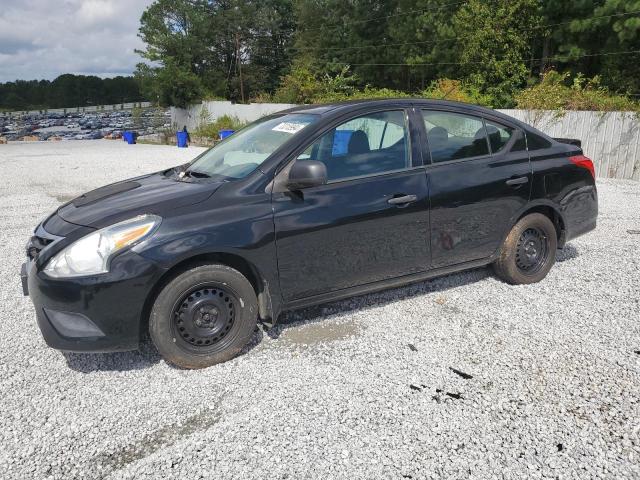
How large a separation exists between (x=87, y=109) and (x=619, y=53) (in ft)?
462

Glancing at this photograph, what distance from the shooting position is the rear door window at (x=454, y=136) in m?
3.92

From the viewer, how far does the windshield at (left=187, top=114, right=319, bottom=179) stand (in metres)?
3.54

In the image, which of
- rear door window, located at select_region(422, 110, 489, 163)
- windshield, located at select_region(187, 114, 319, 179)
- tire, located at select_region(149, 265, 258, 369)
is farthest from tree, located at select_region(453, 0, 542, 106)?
tire, located at select_region(149, 265, 258, 369)

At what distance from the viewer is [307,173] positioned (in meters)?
3.16

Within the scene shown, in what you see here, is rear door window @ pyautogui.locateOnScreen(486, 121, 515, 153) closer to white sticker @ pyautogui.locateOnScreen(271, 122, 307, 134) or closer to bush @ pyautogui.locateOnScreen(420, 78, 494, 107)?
white sticker @ pyautogui.locateOnScreen(271, 122, 307, 134)

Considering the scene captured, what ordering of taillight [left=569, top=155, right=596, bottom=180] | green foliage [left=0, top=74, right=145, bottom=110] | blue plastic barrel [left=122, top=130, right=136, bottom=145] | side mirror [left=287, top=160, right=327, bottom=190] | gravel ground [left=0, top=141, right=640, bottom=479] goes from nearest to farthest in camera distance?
1. gravel ground [left=0, top=141, right=640, bottom=479]
2. side mirror [left=287, top=160, right=327, bottom=190]
3. taillight [left=569, top=155, right=596, bottom=180]
4. blue plastic barrel [left=122, top=130, right=136, bottom=145]
5. green foliage [left=0, top=74, right=145, bottom=110]

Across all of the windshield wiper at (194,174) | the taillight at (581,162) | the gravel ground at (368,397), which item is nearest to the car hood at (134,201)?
the windshield wiper at (194,174)

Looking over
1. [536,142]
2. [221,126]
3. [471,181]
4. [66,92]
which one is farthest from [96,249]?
[66,92]

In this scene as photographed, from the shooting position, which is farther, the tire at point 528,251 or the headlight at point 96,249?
the tire at point 528,251

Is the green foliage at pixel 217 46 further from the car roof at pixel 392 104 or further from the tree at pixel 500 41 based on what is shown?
the car roof at pixel 392 104

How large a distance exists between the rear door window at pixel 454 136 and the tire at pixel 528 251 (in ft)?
2.57

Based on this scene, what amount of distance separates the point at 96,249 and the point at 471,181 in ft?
9.18

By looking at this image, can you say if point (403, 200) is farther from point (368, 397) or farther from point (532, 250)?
point (532, 250)

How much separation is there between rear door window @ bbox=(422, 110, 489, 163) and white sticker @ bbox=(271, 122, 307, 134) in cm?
102
